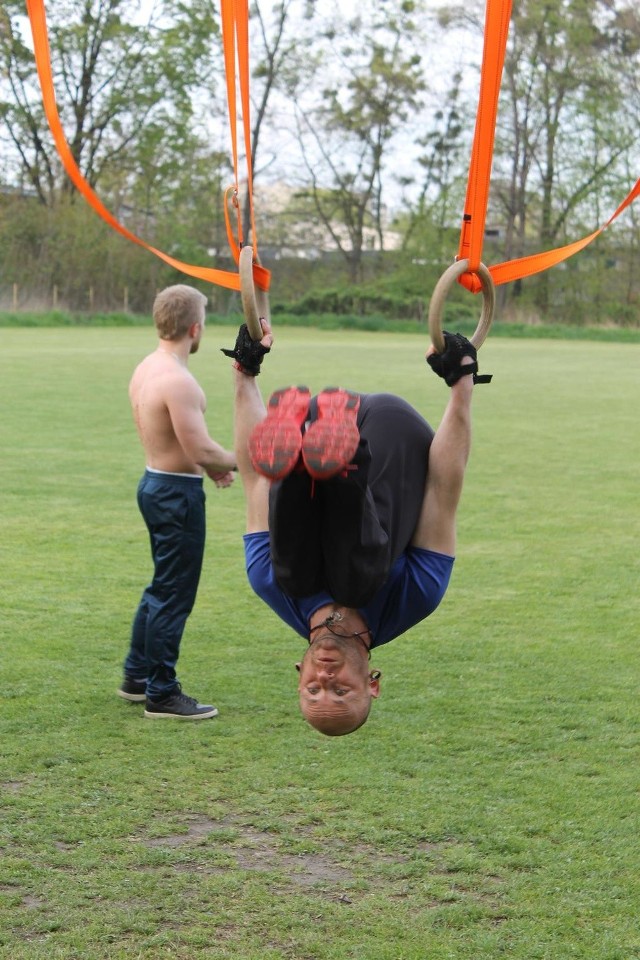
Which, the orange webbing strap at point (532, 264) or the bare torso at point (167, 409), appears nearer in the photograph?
the orange webbing strap at point (532, 264)

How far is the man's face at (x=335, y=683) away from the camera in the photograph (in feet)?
14.3

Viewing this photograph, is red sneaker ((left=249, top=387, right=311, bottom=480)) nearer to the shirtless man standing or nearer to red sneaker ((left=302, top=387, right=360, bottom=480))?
red sneaker ((left=302, top=387, right=360, bottom=480))

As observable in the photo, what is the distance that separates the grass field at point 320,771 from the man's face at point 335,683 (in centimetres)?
81

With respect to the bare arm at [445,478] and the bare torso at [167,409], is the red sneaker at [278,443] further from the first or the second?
the bare torso at [167,409]

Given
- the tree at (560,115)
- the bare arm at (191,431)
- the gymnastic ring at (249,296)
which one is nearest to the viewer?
the gymnastic ring at (249,296)

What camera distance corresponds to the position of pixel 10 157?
5894 cm

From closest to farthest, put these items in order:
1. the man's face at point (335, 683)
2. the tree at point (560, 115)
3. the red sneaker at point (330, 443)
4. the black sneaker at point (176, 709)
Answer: the red sneaker at point (330, 443)
the man's face at point (335, 683)
the black sneaker at point (176, 709)
the tree at point (560, 115)

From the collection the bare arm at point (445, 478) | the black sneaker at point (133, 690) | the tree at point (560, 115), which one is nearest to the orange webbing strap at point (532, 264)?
the bare arm at point (445, 478)

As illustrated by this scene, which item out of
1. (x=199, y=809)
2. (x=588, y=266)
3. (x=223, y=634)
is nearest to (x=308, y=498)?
(x=199, y=809)

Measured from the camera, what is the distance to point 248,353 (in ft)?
15.7

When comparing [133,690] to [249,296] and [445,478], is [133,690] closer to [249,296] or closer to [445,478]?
[445,478]

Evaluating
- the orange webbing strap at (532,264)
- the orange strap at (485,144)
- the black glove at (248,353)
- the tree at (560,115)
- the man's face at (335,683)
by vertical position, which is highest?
the tree at (560,115)

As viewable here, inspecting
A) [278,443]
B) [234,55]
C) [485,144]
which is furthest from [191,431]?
[485,144]

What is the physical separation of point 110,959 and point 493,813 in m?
2.04
